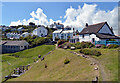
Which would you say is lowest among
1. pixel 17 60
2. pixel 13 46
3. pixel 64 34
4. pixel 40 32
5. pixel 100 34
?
pixel 17 60

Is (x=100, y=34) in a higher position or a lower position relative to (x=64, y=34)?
lower

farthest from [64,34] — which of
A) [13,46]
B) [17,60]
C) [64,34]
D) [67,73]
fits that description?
[67,73]

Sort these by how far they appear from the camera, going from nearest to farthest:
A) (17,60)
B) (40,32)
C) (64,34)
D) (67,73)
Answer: (67,73) < (17,60) < (64,34) < (40,32)

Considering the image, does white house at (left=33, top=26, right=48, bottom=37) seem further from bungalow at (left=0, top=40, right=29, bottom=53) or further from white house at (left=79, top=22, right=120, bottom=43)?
white house at (left=79, top=22, right=120, bottom=43)

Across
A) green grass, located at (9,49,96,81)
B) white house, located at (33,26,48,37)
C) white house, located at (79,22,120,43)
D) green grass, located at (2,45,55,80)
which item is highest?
white house, located at (33,26,48,37)

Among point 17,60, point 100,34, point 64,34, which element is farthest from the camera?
point 64,34

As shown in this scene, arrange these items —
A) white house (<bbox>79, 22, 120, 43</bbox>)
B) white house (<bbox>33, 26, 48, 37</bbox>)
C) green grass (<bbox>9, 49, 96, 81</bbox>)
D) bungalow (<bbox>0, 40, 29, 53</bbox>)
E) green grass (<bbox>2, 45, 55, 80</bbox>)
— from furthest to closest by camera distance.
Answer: white house (<bbox>33, 26, 48, 37</bbox>)
bungalow (<bbox>0, 40, 29, 53</bbox>)
white house (<bbox>79, 22, 120, 43</bbox>)
green grass (<bbox>2, 45, 55, 80</bbox>)
green grass (<bbox>9, 49, 96, 81</bbox>)

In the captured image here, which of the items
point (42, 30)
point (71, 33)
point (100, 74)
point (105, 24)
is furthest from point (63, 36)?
point (100, 74)

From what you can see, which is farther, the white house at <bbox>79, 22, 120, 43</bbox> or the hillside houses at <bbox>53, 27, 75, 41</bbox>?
the hillside houses at <bbox>53, 27, 75, 41</bbox>

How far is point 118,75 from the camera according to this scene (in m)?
11.8

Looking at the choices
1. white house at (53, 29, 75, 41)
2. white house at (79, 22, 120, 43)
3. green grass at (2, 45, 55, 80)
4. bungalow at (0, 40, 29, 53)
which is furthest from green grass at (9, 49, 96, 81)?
white house at (53, 29, 75, 41)

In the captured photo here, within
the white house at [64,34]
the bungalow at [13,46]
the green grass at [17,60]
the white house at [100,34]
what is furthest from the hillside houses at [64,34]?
the white house at [100,34]

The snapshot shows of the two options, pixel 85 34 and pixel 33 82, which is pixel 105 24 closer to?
pixel 85 34

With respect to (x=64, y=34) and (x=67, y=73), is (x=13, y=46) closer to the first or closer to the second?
(x=64, y=34)
